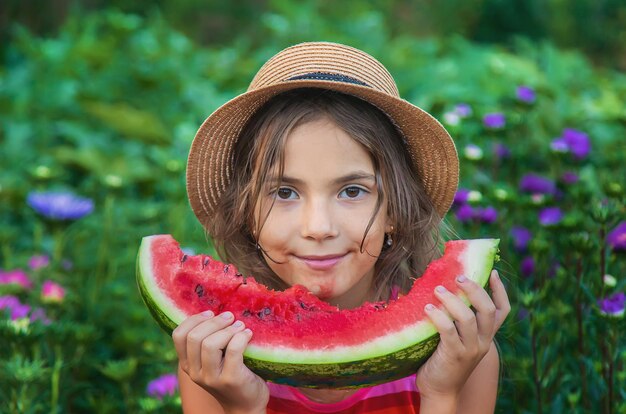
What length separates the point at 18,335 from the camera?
247cm

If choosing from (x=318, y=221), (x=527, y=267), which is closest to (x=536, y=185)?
(x=527, y=267)

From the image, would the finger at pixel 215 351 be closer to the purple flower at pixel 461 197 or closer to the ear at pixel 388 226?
the ear at pixel 388 226

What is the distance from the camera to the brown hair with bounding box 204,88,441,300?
2201mm

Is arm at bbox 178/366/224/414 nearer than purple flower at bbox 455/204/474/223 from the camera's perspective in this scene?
Yes

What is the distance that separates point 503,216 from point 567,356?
0.61 m

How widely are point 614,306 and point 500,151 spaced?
5.06 feet

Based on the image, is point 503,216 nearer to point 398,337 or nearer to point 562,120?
point 398,337

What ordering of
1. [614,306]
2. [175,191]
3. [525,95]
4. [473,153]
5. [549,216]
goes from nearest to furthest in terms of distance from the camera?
[614,306], [549,216], [473,153], [175,191], [525,95]

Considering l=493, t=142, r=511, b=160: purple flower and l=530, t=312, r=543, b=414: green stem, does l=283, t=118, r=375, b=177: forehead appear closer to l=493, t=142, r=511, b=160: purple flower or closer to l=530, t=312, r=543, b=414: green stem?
l=530, t=312, r=543, b=414: green stem

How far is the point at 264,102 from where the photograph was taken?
2352 millimetres

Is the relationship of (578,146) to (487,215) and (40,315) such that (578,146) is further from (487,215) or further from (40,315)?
(40,315)

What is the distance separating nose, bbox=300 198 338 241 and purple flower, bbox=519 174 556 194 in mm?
1843

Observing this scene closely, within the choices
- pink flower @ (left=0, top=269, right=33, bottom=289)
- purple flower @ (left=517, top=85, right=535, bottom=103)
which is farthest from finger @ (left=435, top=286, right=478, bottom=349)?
purple flower @ (left=517, top=85, right=535, bottom=103)

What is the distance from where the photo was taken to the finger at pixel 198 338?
1.90 m
